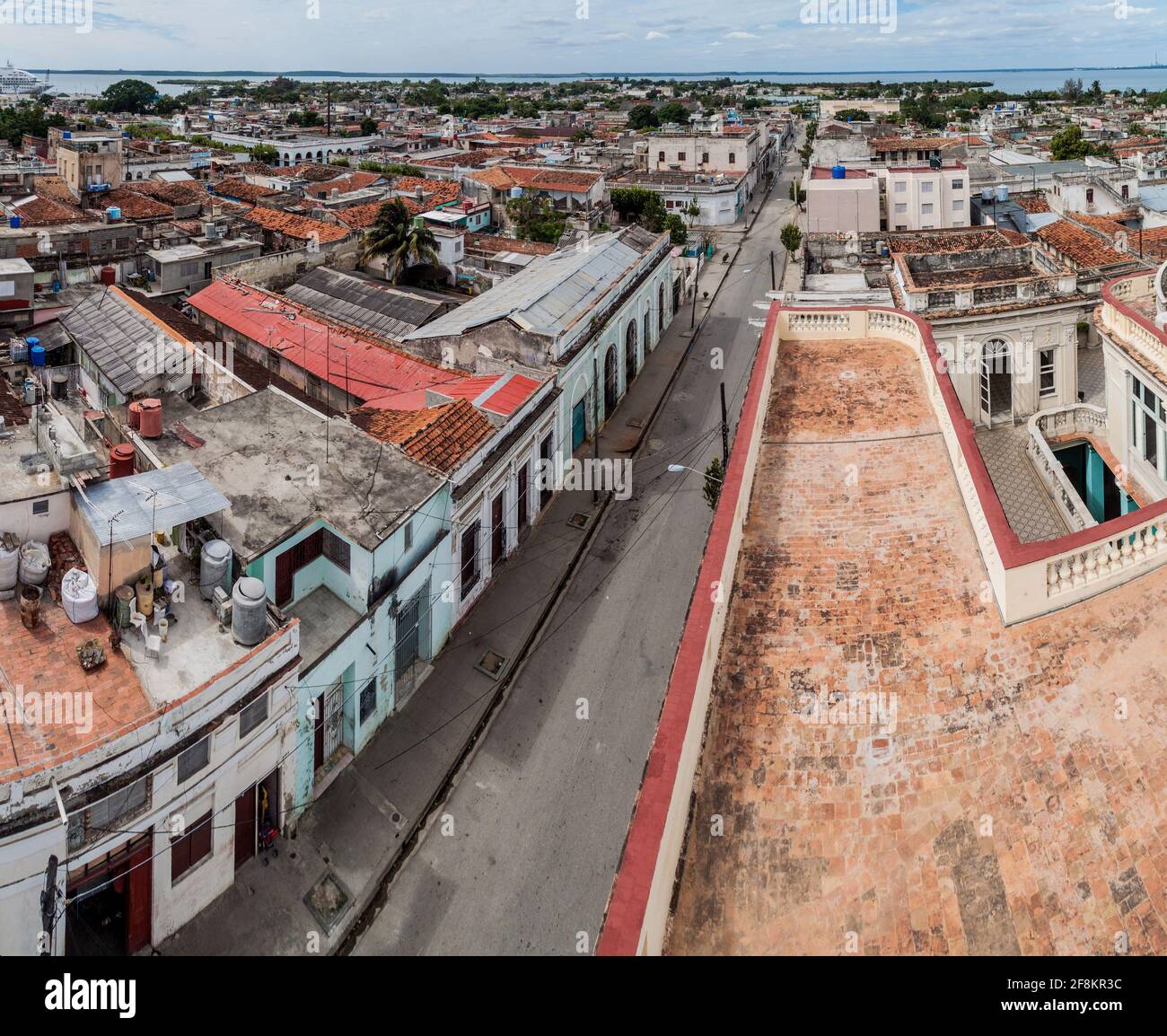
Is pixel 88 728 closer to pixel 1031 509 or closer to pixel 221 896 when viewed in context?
pixel 221 896

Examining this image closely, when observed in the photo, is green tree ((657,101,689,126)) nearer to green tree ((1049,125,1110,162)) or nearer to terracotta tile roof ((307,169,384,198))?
green tree ((1049,125,1110,162))

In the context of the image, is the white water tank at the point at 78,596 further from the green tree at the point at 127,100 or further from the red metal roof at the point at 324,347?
the green tree at the point at 127,100

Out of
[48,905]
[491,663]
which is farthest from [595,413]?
[48,905]

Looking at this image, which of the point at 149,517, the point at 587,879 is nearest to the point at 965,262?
the point at 587,879

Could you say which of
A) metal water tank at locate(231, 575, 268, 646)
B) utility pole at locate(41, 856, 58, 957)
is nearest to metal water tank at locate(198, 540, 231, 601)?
metal water tank at locate(231, 575, 268, 646)

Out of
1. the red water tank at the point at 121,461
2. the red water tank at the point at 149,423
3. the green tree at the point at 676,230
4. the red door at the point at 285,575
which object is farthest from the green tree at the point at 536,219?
the red door at the point at 285,575
